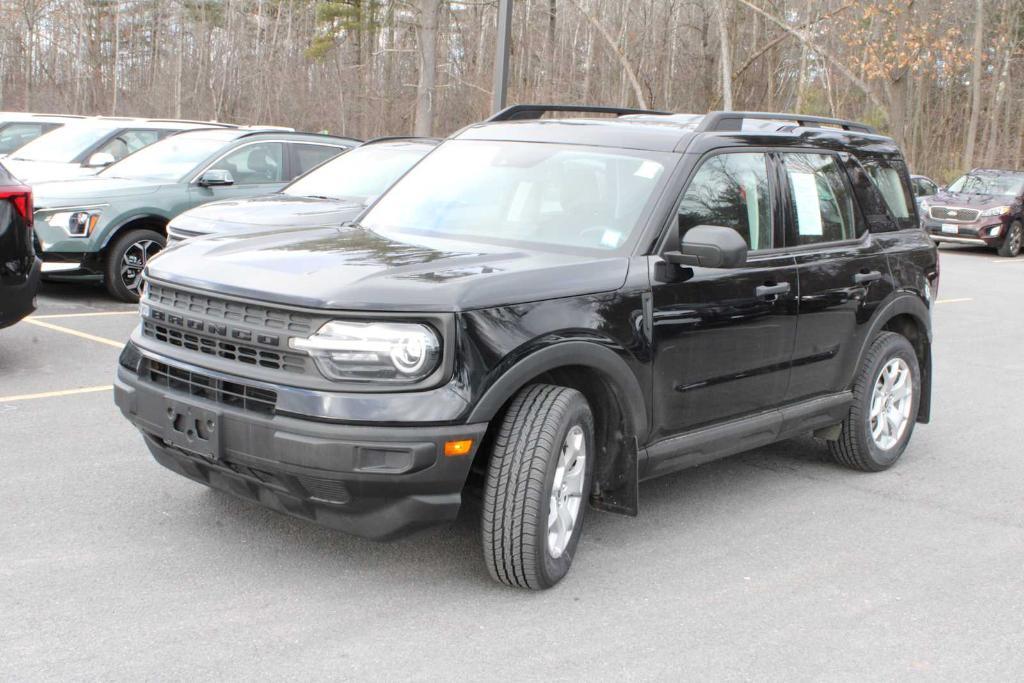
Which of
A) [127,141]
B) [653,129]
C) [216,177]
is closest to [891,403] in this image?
[653,129]

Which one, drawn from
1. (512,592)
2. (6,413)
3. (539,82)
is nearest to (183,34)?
(539,82)

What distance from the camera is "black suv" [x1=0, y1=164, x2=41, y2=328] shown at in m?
7.37

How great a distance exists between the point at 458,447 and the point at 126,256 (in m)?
8.05

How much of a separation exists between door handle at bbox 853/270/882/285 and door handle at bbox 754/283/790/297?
2.27 ft

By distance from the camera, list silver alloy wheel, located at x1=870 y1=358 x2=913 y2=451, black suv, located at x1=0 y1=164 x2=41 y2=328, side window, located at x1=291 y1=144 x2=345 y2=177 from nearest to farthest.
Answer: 1. silver alloy wheel, located at x1=870 y1=358 x2=913 y2=451
2. black suv, located at x1=0 y1=164 x2=41 y2=328
3. side window, located at x1=291 y1=144 x2=345 y2=177

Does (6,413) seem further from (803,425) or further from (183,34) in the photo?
(183,34)

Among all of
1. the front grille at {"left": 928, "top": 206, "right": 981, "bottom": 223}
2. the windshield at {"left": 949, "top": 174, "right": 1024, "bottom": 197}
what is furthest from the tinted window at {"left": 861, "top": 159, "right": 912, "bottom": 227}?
the windshield at {"left": 949, "top": 174, "right": 1024, "bottom": 197}

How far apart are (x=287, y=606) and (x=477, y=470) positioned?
83 cm

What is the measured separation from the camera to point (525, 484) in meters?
4.14

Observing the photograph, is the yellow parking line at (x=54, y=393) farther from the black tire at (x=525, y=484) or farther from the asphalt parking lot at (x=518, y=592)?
the black tire at (x=525, y=484)

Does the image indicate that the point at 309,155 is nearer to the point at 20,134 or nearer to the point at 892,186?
the point at 892,186

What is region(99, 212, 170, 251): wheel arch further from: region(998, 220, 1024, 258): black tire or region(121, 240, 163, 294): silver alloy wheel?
region(998, 220, 1024, 258): black tire

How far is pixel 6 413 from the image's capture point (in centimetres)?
661

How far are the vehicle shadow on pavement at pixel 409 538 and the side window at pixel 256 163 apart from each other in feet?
23.5
